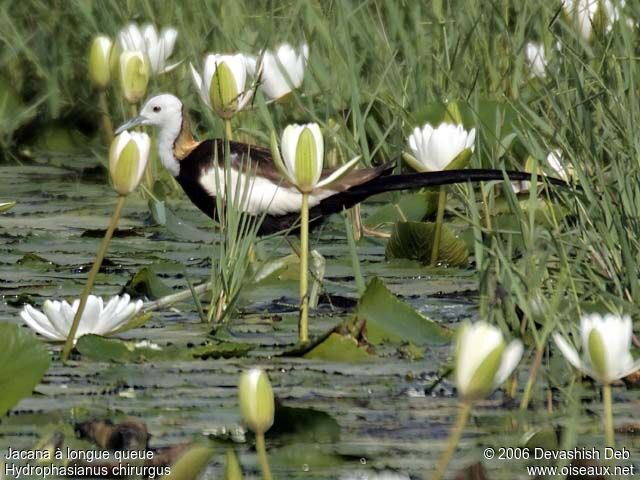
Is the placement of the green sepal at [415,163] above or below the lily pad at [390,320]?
above

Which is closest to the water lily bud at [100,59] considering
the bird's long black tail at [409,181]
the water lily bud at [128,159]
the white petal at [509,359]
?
the bird's long black tail at [409,181]

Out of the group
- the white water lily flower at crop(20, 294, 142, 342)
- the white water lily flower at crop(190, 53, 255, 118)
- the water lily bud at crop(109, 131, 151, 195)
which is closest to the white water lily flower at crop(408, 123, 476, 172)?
the white water lily flower at crop(190, 53, 255, 118)

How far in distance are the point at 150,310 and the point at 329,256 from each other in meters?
0.87

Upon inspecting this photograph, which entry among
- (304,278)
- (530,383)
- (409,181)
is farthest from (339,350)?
(409,181)

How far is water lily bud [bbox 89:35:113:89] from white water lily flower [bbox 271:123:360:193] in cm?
226

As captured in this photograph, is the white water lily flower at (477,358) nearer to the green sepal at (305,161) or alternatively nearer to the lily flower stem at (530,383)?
the lily flower stem at (530,383)

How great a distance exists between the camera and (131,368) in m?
3.06

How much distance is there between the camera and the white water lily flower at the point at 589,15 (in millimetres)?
4525

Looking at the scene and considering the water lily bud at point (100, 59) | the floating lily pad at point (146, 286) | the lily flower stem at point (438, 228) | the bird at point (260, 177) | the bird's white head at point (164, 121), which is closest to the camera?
the floating lily pad at point (146, 286)

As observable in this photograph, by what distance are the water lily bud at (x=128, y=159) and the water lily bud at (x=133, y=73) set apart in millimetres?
2090

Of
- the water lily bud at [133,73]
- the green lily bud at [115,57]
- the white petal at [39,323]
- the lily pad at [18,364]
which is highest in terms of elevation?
the green lily bud at [115,57]

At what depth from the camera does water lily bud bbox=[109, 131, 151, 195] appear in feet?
8.70

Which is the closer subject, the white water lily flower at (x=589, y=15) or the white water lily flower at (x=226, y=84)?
the white water lily flower at (x=226, y=84)

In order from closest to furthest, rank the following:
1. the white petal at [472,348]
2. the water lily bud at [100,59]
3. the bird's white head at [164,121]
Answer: the white petal at [472,348], the bird's white head at [164,121], the water lily bud at [100,59]
